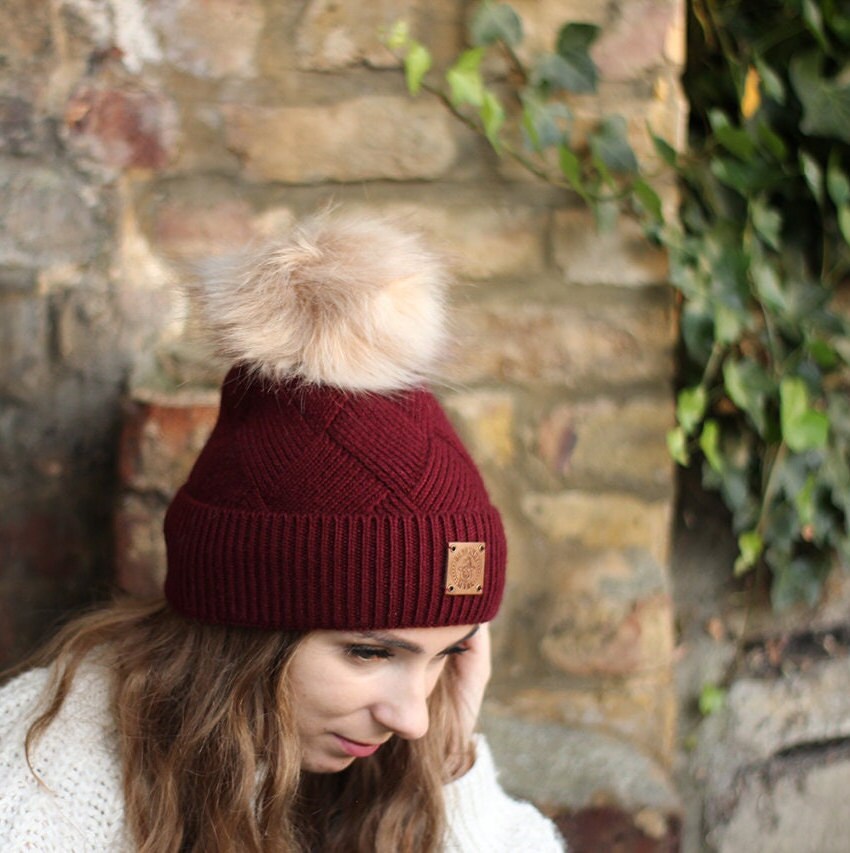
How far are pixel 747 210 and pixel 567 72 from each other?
1.55 feet

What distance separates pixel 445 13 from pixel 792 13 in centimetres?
70

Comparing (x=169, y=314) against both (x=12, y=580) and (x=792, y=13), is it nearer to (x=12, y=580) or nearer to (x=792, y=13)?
(x=12, y=580)

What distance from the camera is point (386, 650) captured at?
148cm

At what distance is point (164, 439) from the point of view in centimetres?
191

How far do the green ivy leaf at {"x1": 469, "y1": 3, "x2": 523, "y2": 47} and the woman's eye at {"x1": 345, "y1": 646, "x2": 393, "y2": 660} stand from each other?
112cm

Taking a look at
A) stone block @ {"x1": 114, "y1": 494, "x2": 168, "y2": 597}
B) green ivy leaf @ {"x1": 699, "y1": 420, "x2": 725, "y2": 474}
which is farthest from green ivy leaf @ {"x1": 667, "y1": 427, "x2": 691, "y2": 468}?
stone block @ {"x1": 114, "y1": 494, "x2": 168, "y2": 597}

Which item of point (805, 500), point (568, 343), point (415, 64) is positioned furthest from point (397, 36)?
point (805, 500)

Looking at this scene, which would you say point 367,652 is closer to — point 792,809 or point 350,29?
point 350,29

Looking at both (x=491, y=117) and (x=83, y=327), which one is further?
(x=83, y=327)

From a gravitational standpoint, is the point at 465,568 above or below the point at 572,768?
Result: above

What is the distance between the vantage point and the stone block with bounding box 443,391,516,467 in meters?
1.99

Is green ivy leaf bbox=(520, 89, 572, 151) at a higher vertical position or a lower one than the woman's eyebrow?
higher

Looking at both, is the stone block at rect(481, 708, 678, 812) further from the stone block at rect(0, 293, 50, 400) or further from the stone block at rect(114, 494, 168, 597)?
the stone block at rect(0, 293, 50, 400)

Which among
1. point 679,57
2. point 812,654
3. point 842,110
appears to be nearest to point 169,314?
point 679,57
